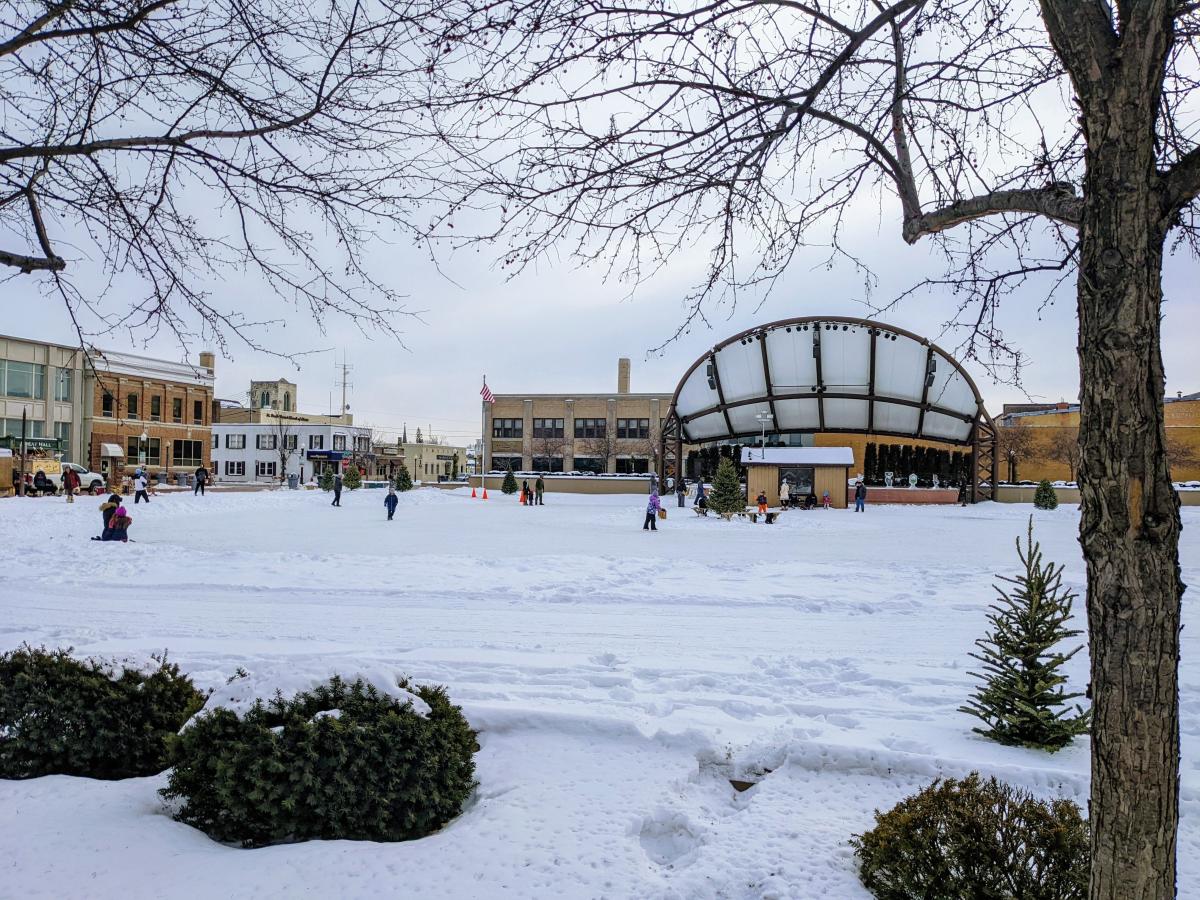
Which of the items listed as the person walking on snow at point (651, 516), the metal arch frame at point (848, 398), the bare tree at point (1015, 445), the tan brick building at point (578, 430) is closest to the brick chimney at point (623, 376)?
the tan brick building at point (578, 430)

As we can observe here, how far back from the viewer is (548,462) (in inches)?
2931

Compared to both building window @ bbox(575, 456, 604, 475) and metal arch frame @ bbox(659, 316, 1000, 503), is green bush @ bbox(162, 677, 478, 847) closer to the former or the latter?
metal arch frame @ bbox(659, 316, 1000, 503)

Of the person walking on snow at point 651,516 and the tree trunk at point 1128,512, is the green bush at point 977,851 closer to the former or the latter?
the tree trunk at point 1128,512

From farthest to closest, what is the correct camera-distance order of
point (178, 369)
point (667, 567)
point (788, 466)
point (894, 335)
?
point (178, 369) < point (894, 335) < point (788, 466) < point (667, 567)

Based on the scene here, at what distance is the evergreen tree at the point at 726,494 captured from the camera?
29453 millimetres

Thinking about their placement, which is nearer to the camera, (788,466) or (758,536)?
(758,536)

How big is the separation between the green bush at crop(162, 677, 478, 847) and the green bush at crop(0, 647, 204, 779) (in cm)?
71

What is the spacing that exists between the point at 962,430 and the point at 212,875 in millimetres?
51388

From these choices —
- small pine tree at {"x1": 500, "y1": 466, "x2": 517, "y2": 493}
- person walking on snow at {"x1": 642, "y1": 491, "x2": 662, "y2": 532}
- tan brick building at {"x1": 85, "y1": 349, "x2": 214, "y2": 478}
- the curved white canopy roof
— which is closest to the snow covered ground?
person walking on snow at {"x1": 642, "y1": 491, "x2": 662, "y2": 532}

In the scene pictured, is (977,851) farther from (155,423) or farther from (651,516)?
(155,423)

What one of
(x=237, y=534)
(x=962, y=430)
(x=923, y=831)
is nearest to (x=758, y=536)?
(x=237, y=534)

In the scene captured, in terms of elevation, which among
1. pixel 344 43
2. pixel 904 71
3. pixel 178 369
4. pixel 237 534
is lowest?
pixel 237 534

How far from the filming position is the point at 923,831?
341cm

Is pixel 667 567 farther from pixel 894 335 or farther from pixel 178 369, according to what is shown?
pixel 178 369
